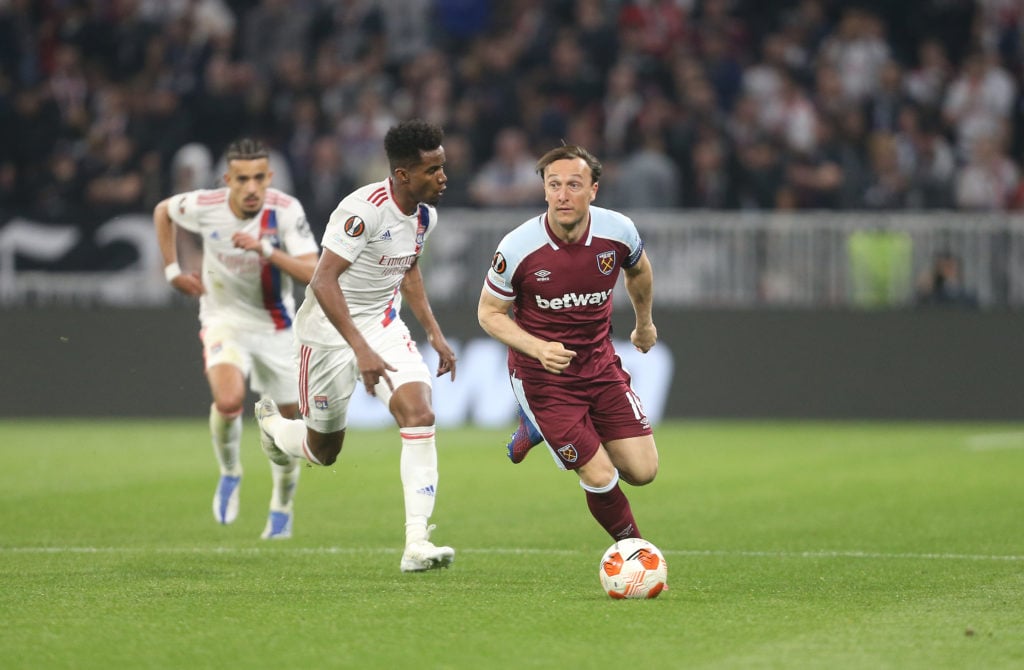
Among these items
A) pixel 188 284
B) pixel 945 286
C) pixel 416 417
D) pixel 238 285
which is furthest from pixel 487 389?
pixel 416 417

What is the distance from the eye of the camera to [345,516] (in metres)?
11.4

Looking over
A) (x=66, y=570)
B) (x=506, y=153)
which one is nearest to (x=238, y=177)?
(x=66, y=570)

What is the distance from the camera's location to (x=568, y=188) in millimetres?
7867

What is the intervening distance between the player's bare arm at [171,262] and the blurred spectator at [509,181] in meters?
8.62

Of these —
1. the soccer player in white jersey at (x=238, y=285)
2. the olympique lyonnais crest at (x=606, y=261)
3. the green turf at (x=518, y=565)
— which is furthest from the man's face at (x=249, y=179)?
the olympique lyonnais crest at (x=606, y=261)

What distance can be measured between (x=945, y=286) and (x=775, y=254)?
1.93m

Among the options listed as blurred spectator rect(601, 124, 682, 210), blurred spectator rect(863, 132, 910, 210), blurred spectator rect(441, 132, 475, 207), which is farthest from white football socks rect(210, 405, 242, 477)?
blurred spectator rect(863, 132, 910, 210)

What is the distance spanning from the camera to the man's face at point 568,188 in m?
7.87

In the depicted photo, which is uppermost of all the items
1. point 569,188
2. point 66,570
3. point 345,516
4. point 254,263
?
point 569,188

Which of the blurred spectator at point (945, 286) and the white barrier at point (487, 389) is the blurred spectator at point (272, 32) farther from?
the blurred spectator at point (945, 286)

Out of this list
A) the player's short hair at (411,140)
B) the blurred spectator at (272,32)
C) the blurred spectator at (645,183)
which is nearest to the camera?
the player's short hair at (411,140)

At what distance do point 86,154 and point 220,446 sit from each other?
11.6m

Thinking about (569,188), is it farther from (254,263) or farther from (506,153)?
(506,153)

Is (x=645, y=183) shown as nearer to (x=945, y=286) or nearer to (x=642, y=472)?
(x=945, y=286)
